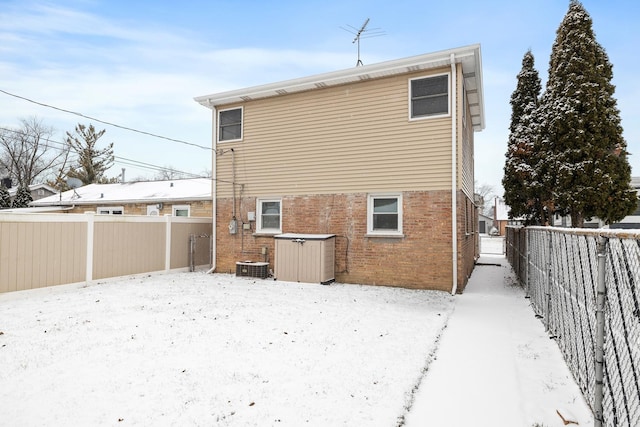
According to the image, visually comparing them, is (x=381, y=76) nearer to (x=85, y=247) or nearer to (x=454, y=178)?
(x=454, y=178)

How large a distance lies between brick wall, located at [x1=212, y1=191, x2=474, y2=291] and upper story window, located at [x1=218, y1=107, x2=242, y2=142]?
88.9 inches

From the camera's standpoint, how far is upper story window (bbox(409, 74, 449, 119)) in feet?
30.7

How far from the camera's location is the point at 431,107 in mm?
9508

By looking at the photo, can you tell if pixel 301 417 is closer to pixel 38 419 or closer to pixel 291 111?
pixel 38 419

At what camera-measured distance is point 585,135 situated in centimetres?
1017

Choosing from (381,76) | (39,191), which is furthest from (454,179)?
(39,191)

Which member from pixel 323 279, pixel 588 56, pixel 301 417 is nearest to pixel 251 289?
pixel 323 279

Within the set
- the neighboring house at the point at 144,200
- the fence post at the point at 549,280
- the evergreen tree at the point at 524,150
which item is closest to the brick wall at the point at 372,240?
the fence post at the point at 549,280

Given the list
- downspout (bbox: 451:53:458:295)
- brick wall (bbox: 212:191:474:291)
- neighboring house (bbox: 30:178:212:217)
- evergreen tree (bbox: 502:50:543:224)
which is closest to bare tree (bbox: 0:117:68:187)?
neighboring house (bbox: 30:178:212:217)

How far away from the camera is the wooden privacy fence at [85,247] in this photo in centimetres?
819

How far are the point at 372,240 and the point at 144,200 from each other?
520 inches

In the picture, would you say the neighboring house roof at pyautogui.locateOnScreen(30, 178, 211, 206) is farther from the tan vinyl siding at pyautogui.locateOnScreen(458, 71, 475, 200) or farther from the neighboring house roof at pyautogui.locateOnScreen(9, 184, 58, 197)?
the tan vinyl siding at pyautogui.locateOnScreen(458, 71, 475, 200)

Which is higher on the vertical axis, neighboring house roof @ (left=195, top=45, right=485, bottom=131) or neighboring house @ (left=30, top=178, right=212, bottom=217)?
neighboring house roof @ (left=195, top=45, right=485, bottom=131)

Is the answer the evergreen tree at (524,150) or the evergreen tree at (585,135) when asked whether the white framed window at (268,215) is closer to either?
the evergreen tree at (524,150)
